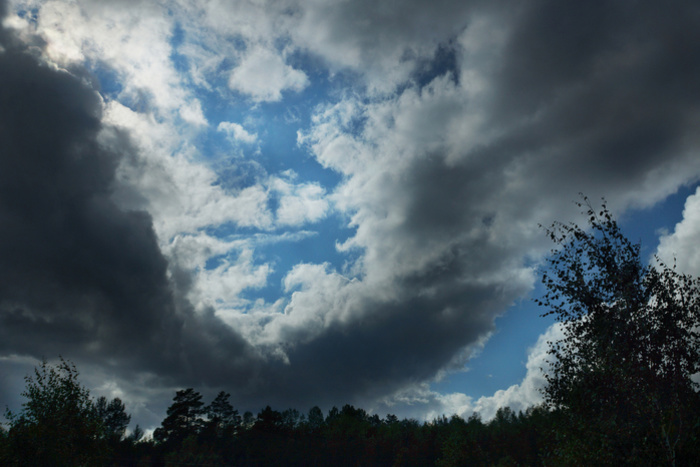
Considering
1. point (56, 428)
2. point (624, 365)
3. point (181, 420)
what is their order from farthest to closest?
point (181, 420)
point (56, 428)
point (624, 365)

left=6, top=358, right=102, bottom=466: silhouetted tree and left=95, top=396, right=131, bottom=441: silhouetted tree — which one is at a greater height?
left=95, top=396, right=131, bottom=441: silhouetted tree

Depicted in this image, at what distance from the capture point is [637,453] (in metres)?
21.8

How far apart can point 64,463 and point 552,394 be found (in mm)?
46562

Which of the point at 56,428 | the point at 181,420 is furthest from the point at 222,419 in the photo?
the point at 56,428

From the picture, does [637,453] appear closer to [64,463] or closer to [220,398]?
[64,463]

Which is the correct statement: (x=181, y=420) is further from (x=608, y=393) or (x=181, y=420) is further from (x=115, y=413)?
(x=608, y=393)

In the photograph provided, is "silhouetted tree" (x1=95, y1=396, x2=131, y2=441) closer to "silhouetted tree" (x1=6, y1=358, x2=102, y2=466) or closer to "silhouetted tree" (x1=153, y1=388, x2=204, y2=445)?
"silhouetted tree" (x1=153, y1=388, x2=204, y2=445)

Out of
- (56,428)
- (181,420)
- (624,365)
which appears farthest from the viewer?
(181,420)

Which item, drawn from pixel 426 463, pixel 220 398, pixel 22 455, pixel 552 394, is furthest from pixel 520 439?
pixel 22 455

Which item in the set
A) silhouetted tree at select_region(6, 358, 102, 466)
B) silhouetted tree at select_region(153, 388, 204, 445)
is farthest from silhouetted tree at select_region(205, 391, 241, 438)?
silhouetted tree at select_region(6, 358, 102, 466)

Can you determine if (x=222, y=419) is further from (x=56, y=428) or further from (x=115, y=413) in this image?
(x=56, y=428)

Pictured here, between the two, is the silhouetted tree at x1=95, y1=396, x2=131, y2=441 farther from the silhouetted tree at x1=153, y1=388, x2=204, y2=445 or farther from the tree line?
the tree line

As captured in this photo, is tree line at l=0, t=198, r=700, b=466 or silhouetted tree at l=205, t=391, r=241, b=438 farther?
silhouetted tree at l=205, t=391, r=241, b=438

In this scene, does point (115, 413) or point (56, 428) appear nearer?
point (56, 428)
